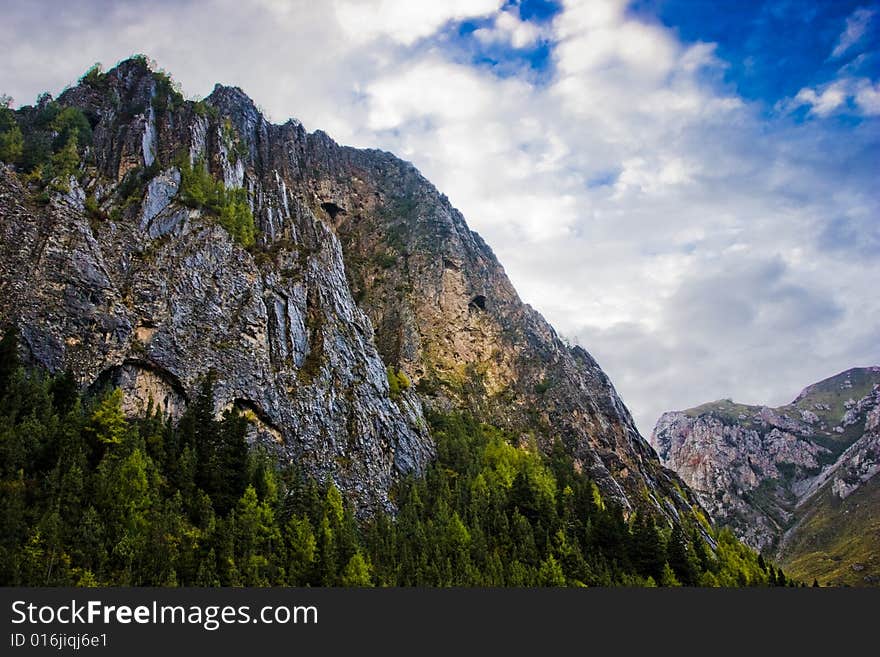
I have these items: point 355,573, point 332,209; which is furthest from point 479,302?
point 355,573

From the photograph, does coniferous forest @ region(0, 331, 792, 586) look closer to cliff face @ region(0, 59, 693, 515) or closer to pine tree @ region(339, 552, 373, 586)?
pine tree @ region(339, 552, 373, 586)

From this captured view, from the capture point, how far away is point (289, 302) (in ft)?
335

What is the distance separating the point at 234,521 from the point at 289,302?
154 feet

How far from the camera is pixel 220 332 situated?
88.7 metres

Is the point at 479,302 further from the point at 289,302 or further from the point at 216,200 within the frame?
the point at 216,200

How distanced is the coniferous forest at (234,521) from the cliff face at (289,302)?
6469mm

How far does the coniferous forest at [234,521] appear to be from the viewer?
5206 cm

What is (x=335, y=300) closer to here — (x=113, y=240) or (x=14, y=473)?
(x=113, y=240)

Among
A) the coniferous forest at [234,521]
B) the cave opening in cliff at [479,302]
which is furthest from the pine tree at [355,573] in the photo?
the cave opening in cliff at [479,302]

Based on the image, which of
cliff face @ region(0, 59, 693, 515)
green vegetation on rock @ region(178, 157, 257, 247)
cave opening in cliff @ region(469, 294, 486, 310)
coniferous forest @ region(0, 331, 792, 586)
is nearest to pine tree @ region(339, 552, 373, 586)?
coniferous forest @ region(0, 331, 792, 586)

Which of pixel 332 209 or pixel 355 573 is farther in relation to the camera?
pixel 332 209

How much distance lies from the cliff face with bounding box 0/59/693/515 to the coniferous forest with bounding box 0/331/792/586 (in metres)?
6.47

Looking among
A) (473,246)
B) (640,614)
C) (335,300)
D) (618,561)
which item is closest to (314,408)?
(335,300)

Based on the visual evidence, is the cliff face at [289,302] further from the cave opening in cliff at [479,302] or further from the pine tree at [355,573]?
the pine tree at [355,573]
